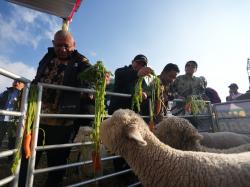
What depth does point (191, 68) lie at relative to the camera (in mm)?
6070

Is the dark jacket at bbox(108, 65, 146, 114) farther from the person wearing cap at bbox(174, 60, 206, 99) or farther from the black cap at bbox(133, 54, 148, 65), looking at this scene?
the person wearing cap at bbox(174, 60, 206, 99)

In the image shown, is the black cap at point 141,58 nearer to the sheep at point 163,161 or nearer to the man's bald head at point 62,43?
the man's bald head at point 62,43

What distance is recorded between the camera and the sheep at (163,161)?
219 centimetres

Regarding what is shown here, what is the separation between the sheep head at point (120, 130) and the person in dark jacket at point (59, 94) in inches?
25.1

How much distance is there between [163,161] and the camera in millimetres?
2391

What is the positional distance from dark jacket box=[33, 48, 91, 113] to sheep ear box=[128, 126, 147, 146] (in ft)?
3.05

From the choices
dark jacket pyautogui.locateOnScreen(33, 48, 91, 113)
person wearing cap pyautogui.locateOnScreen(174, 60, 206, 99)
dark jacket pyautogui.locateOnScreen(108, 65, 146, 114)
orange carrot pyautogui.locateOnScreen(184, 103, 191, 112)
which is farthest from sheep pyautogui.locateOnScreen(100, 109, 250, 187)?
person wearing cap pyautogui.locateOnScreen(174, 60, 206, 99)

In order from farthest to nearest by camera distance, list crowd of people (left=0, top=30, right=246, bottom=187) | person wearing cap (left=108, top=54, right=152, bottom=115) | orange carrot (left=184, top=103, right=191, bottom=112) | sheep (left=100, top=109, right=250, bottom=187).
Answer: orange carrot (left=184, top=103, right=191, bottom=112), person wearing cap (left=108, top=54, right=152, bottom=115), crowd of people (left=0, top=30, right=246, bottom=187), sheep (left=100, top=109, right=250, bottom=187)

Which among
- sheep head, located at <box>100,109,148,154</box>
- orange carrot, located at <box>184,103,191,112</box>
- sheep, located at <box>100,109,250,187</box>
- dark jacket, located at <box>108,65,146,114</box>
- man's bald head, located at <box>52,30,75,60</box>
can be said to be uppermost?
man's bald head, located at <box>52,30,75,60</box>

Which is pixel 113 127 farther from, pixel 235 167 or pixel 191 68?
pixel 191 68

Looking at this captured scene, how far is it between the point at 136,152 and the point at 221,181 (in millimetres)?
806

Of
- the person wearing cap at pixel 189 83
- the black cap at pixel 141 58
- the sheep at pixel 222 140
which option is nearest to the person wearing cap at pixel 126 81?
the black cap at pixel 141 58

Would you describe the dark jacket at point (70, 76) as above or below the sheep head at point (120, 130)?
above

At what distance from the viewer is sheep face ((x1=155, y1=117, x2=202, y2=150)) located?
373cm
